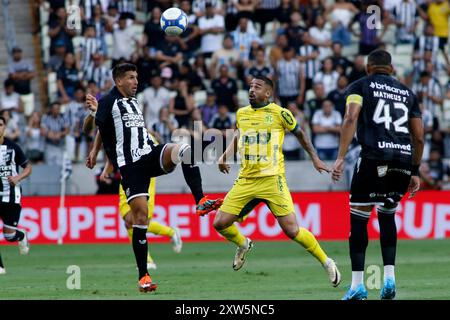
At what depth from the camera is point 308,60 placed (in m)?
24.8

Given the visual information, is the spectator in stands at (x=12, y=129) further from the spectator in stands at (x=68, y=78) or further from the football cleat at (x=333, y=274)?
the football cleat at (x=333, y=274)

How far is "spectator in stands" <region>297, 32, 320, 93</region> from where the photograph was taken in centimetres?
2464

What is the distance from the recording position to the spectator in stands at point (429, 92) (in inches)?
951

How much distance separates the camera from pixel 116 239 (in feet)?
75.8

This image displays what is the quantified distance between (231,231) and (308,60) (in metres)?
11.6

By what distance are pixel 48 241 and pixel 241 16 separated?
7.25 metres

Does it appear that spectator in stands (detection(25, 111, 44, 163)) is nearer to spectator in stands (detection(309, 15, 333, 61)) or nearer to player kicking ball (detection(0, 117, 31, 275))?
player kicking ball (detection(0, 117, 31, 275))

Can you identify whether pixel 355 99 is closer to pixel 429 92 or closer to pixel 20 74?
pixel 429 92

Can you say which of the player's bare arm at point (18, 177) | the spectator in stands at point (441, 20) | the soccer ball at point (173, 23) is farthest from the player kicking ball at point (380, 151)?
the spectator in stands at point (441, 20)

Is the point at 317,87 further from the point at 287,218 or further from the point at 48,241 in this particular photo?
the point at 287,218

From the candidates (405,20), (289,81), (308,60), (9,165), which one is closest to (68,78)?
(289,81)

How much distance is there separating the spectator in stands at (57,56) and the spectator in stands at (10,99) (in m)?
1.18

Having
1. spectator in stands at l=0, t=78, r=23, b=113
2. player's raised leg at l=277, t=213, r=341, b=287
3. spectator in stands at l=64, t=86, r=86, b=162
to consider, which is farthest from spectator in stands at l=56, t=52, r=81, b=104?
player's raised leg at l=277, t=213, r=341, b=287

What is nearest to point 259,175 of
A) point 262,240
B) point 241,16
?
point 262,240
